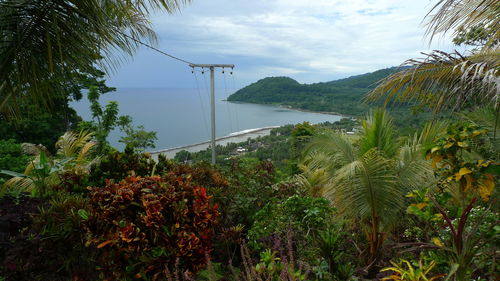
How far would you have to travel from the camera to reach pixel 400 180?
117 inches

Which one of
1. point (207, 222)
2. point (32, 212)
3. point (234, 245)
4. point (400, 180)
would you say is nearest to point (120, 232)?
point (207, 222)

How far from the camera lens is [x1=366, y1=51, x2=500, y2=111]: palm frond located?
3256mm

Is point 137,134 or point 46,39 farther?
point 137,134

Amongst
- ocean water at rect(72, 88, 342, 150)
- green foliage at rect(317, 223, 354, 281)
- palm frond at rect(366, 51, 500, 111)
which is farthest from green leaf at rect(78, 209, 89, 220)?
ocean water at rect(72, 88, 342, 150)

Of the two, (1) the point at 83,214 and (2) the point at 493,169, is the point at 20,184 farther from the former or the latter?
(2) the point at 493,169

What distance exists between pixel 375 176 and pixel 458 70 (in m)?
1.72

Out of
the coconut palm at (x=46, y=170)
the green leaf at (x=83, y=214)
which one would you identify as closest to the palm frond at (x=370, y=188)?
the green leaf at (x=83, y=214)

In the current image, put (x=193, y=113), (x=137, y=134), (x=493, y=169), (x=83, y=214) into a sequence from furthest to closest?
(x=193, y=113) → (x=137, y=134) → (x=83, y=214) → (x=493, y=169)

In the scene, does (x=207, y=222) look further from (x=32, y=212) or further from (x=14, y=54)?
(x=14, y=54)

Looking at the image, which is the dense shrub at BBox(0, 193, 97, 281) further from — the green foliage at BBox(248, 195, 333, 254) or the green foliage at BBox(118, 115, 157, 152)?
the green foliage at BBox(118, 115, 157, 152)

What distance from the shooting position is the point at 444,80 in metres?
3.73

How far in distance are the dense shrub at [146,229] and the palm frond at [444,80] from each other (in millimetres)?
2575

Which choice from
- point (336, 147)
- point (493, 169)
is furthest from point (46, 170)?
point (493, 169)

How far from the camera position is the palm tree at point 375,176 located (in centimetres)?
279
